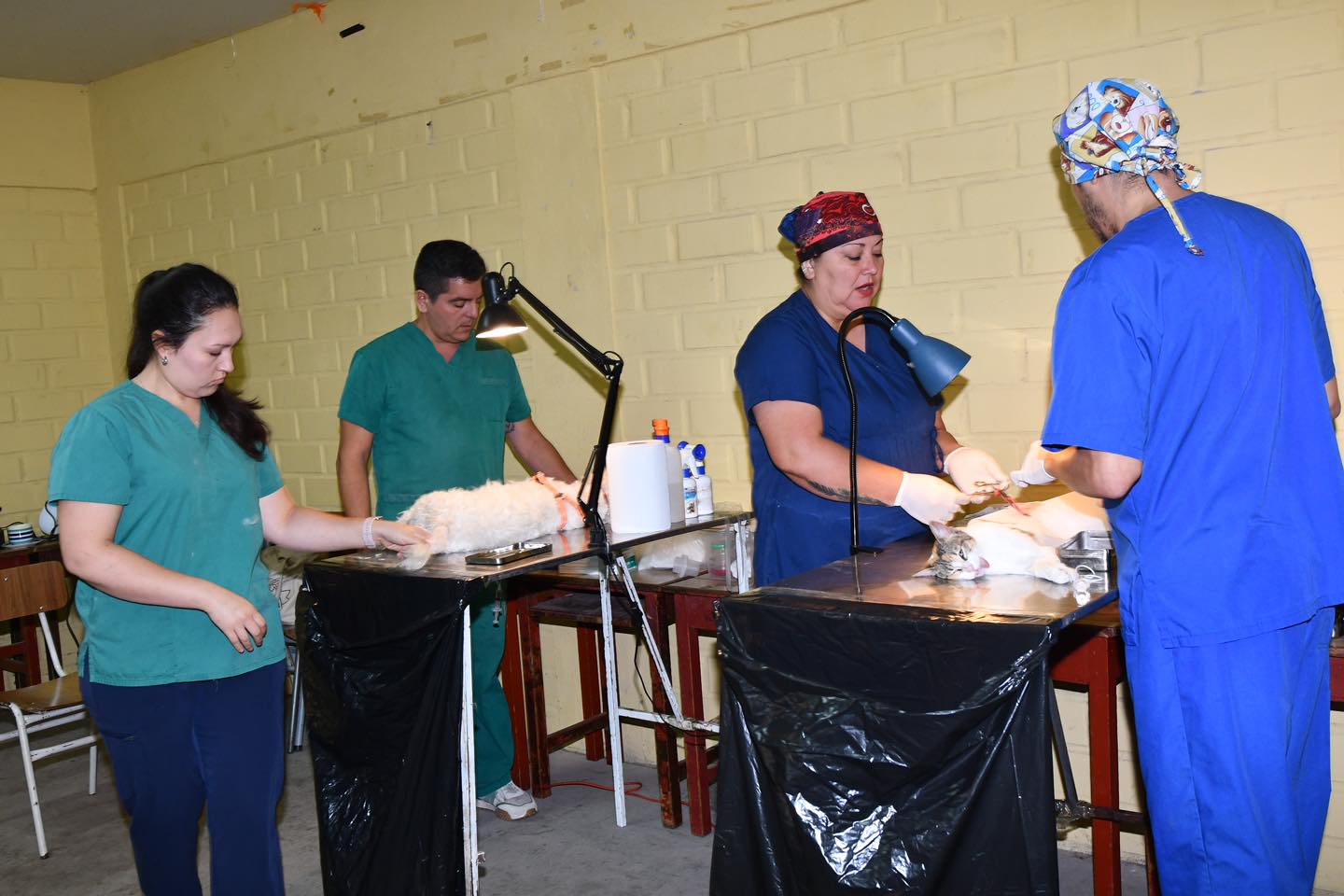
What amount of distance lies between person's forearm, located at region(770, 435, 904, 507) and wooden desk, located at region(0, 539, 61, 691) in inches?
125

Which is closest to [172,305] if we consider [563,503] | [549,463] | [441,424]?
[563,503]

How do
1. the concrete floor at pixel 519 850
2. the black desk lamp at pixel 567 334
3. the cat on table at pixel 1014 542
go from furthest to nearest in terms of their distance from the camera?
the concrete floor at pixel 519 850, the black desk lamp at pixel 567 334, the cat on table at pixel 1014 542

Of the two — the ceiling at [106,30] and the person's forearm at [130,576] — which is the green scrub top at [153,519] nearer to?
the person's forearm at [130,576]

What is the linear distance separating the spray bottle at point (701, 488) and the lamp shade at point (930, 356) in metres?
1.09

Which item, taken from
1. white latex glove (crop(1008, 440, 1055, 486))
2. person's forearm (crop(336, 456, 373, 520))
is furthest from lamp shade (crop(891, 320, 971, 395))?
person's forearm (crop(336, 456, 373, 520))

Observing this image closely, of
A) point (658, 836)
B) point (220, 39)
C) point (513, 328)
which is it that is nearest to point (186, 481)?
point (513, 328)

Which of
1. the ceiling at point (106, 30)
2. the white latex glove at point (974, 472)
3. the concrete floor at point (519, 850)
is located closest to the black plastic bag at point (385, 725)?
the concrete floor at point (519, 850)

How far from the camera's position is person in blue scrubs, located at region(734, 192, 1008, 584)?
2479mm

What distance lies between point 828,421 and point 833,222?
46cm

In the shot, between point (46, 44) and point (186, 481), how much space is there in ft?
11.4

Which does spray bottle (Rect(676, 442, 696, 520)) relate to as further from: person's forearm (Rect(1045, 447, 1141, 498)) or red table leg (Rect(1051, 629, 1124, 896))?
person's forearm (Rect(1045, 447, 1141, 498))

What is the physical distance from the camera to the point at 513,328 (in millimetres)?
3051

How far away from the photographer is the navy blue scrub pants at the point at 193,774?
2.11 meters

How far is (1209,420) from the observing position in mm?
1767
